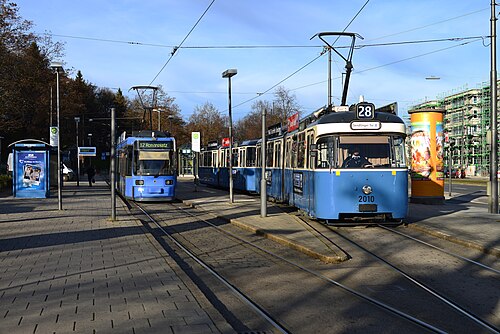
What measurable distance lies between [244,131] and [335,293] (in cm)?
7788

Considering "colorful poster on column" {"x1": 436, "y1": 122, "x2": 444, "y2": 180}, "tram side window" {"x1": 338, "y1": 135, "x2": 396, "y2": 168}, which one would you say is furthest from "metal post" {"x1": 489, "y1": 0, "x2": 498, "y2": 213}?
"tram side window" {"x1": 338, "y1": 135, "x2": 396, "y2": 168}

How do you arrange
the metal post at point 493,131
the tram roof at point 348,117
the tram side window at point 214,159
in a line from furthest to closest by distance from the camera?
the tram side window at point 214,159
the metal post at point 493,131
the tram roof at point 348,117

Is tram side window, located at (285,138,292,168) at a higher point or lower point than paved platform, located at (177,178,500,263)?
higher

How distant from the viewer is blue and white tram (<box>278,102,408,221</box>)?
14.3 m

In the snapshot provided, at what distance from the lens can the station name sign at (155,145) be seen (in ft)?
84.4

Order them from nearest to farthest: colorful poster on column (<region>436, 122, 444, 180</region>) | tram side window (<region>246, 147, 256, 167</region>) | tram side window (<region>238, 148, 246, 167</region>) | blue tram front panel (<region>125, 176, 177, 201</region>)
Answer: colorful poster on column (<region>436, 122, 444, 180</region>) → blue tram front panel (<region>125, 176, 177, 201</region>) → tram side window (<region>246, 147, 256, 167</region>) → tram side window (<region>238, 148, 246, 167</region>)

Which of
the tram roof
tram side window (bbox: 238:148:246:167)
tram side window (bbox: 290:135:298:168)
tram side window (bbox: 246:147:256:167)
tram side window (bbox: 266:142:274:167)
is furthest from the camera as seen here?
tram side window (bbox: 238:148:246:167)

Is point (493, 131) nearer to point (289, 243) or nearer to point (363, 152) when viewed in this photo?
point (363, 152)

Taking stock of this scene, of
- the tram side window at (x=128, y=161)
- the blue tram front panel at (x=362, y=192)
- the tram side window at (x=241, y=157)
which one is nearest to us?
the blue tram front panel at (x=362, y=192)

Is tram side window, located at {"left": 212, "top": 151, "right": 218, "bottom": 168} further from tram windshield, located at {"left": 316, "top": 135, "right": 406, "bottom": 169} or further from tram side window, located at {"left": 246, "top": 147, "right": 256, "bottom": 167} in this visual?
tram windshield, located at {"left": 316, "top": 135, "right": 406, "bottom": 169}

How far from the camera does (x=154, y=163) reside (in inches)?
1017

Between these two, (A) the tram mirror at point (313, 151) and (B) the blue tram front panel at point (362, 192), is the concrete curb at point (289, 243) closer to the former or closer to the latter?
(B) the blue tram front panel at point (362, 192)

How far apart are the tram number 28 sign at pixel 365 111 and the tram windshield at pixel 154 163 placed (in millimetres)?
13297

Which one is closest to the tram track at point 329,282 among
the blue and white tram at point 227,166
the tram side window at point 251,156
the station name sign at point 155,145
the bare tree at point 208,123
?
the station name sign at point 155,145
